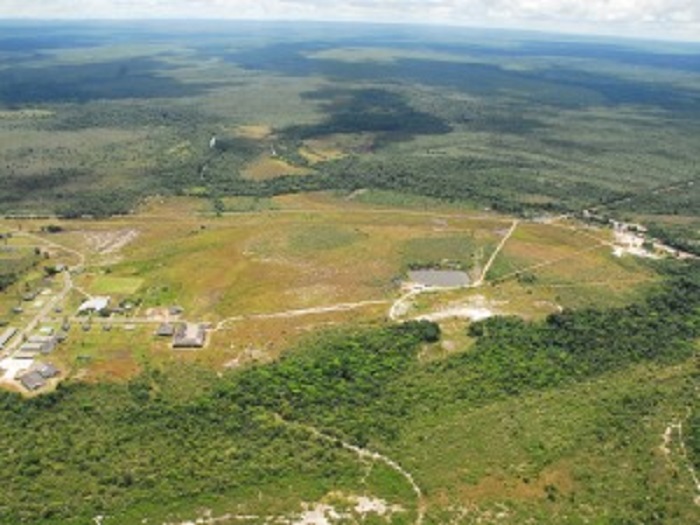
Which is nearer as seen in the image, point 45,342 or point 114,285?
point 45,342

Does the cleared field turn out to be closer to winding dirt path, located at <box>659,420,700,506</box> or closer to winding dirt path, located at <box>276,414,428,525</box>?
winding dirt path, located at <box>276,414,428,525</box>

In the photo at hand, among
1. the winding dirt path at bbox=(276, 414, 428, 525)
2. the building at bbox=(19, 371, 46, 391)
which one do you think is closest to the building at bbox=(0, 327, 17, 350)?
the building at bbox=(19, 371, 46, 391)

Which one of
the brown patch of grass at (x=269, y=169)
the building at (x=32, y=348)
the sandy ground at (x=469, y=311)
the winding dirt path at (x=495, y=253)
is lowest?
the building at (x=32, y=348)

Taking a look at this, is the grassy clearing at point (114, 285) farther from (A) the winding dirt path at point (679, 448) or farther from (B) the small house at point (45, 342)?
(A) the winding dirt path at point (679, 448)

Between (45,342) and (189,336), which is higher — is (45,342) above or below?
below

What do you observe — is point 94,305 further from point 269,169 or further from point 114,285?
point 269,169

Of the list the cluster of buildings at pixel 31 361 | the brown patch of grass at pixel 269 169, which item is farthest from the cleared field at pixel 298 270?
the brown patch of grass at pixel 269 169

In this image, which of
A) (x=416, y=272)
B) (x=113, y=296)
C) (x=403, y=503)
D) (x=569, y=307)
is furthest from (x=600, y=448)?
(x=113, y=296)

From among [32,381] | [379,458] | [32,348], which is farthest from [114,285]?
[379,458]
